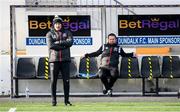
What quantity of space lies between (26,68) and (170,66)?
13.2ft

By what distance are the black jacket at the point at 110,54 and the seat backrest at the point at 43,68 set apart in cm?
166

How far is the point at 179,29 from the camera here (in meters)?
18.8

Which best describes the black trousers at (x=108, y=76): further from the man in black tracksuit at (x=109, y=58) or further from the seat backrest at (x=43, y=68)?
the seat backrest at (x=43, y=68)

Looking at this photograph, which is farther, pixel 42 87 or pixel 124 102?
pixel 42 87

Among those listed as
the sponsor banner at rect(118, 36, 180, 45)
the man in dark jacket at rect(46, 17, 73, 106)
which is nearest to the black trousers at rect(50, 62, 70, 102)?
the man in dark jacket at rect(46, 17, 73, 106)

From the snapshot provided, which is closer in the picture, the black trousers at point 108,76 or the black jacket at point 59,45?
the black jacket at point 59,45

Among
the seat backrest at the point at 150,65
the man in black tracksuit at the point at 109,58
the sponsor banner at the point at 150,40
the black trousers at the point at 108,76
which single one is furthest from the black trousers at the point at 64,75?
the seat backrest at the point at 150,65

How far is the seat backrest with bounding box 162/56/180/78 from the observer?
62.4 ft

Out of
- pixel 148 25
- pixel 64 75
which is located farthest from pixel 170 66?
pixel 64 75

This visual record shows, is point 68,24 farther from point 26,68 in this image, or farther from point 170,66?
point 170,66

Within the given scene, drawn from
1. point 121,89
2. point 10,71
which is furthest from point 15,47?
point 121,89

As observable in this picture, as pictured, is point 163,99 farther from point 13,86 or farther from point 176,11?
point 13,86

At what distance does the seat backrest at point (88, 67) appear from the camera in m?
19.0

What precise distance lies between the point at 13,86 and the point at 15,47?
1.08 meters
